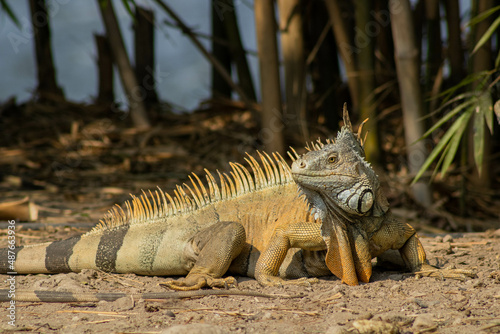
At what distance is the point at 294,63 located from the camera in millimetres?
7602

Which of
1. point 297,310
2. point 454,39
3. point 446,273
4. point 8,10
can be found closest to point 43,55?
point 8,10

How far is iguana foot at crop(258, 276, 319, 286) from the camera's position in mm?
3697

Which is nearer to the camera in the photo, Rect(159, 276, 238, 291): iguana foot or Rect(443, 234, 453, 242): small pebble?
Rect(159, 276, 238, 291): iguana foot

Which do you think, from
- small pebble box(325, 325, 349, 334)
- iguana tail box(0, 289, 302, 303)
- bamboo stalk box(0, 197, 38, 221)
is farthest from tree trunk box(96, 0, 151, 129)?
small pebble box(325, 325, 349, 334)

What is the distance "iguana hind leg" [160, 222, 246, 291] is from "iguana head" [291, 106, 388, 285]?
67cm

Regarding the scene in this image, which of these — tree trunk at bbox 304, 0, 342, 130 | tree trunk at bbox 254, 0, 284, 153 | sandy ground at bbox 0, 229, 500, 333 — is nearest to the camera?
sandy ground at bbox 0, 229, 500, 333

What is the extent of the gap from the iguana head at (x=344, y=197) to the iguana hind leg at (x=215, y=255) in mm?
665

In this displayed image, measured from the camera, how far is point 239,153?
816cm

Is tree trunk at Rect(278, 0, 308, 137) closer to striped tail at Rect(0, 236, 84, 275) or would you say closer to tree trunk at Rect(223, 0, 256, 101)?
tree trunk at Rect(223, 0, 256, 101)

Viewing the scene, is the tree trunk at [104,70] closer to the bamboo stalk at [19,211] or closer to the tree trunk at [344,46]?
the tree trunk at [344,46]

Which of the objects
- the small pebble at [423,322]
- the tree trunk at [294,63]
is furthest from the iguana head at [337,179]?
the tree trunk at [294,63]

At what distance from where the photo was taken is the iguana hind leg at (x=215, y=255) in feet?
12.3

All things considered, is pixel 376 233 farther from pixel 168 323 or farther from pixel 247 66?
pixel 247 66

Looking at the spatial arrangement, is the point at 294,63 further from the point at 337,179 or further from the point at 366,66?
the point at 337,179
